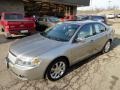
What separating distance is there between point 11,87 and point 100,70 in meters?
2.90

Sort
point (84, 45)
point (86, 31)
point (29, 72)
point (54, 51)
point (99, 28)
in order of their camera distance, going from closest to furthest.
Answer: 1. point (29, 72)
2. point (54, 51)
3. point (84, 45)
4. point (86, 31)
5. point (99, 28)

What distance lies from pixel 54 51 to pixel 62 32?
1.22m

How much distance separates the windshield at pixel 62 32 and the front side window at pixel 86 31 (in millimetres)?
211

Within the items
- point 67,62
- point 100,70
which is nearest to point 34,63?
point 67,62

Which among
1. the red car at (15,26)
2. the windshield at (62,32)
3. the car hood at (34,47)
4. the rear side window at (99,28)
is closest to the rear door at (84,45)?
the windshield at (62,32)

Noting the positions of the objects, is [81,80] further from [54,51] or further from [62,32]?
[62,32]

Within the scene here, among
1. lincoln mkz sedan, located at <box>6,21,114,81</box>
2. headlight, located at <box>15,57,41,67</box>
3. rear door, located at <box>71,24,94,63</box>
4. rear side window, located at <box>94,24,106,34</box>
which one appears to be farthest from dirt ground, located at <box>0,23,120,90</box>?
rear side window, located at <box>94,24,106,34</box>

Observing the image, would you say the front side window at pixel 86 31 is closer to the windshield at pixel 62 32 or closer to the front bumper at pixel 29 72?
the windshield at pixel 62 32

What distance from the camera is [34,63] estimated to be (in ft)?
13.3

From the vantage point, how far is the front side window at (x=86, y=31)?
5380 millimetres

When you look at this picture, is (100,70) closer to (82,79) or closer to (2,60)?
(82,79)

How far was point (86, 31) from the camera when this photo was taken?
566cm

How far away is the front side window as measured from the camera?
5380 mm

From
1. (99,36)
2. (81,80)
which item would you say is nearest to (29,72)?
(81,80)
